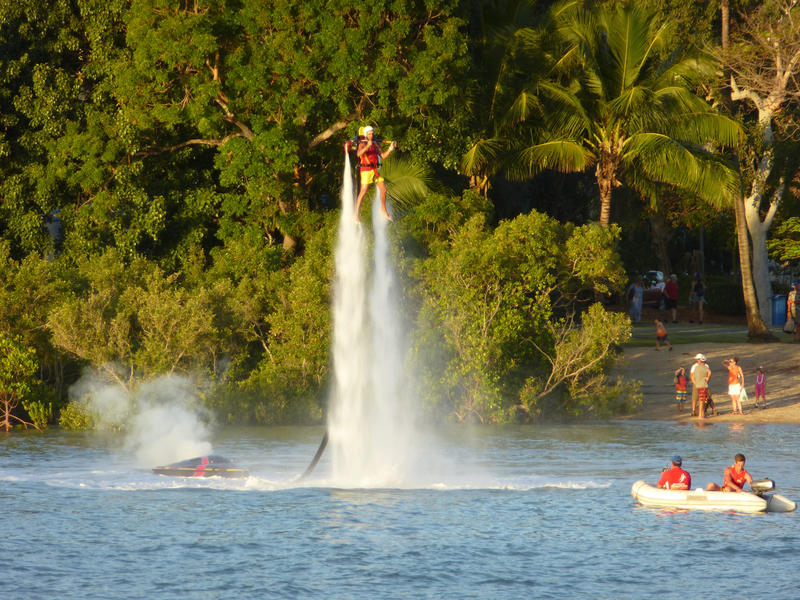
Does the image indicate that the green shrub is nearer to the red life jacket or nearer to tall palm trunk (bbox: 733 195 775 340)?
tall palm trunk (bbox: 733 195 775 340)

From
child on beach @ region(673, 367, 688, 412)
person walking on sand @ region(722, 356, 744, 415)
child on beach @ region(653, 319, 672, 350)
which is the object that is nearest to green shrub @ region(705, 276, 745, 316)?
child on beach @ region(653, 319, 672, 350)

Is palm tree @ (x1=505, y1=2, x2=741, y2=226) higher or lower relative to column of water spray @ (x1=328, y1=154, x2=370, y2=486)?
higher

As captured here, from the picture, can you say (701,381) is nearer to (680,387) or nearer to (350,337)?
(680,387)

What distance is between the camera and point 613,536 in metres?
23.0

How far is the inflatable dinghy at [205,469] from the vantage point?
93.4 ft

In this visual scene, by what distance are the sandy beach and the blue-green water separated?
638cm

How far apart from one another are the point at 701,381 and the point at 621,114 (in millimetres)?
9879

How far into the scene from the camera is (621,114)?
4122 centimetres

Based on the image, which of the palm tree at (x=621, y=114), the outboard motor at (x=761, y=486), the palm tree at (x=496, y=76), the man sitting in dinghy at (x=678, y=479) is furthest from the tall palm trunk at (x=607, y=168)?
the outboard motor at (x=761, y=486)

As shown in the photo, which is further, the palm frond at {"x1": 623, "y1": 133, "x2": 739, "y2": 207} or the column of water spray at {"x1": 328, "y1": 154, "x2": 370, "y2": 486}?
the palm frond at {"x1": 623, "y1": 133, "x2": 739, "y2": 207}

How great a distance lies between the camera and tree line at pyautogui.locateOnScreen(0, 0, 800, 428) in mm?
38562

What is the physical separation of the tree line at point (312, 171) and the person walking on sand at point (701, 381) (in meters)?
2.21

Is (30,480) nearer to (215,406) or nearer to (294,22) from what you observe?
(215,406)

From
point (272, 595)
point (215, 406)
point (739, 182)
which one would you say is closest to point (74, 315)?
point (215, 406)
